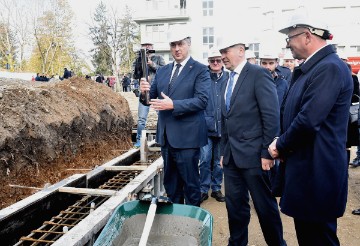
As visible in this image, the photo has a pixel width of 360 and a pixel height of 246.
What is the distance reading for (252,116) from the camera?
2.87 m

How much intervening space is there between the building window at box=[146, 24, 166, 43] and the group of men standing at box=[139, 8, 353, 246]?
3377 cm

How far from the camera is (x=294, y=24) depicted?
7.18ft

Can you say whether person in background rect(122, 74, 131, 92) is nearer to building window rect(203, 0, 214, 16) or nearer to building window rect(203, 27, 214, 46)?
building window rect(203, 27, 214, 46)

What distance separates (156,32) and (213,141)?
33.2 m

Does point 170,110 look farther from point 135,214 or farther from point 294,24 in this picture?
point 294,24

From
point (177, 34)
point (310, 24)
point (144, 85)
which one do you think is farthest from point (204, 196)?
point (310, 24)

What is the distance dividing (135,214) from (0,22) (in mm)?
43041

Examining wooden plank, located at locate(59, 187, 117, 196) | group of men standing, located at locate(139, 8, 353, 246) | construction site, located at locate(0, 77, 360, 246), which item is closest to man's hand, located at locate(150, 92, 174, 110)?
group of men standing, located at locate(139, 8, 353, 246)

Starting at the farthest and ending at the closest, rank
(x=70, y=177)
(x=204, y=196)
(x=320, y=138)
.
Result: (x=204, y=196), (x=70, y=177), (x=320, y=138)

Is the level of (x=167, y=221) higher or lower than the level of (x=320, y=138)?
lower

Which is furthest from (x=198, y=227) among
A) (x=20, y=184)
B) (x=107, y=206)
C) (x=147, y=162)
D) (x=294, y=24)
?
(x=147, y=162)

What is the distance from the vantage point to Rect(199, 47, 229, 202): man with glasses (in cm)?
477

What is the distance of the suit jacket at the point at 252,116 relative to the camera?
110 inches

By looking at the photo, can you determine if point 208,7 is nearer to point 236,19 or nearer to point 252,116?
point 236,19
